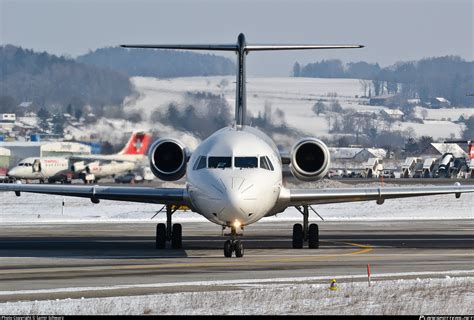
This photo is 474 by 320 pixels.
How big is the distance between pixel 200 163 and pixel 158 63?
69.1m

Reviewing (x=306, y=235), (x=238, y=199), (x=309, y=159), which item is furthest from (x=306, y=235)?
(x=238, y=199)

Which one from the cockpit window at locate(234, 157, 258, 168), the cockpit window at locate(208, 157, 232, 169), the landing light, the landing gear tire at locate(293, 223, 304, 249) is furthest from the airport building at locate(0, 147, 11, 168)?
the landing light

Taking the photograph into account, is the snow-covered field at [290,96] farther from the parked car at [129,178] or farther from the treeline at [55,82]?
the parked car at [129,178]

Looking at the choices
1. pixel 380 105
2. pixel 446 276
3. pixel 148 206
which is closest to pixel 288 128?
pixel 148 206

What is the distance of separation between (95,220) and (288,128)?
1115 centimetres

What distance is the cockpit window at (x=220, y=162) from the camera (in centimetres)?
2776

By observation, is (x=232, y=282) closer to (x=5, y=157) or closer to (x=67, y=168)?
(x=67, y=168)

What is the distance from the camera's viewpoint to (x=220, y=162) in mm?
27875

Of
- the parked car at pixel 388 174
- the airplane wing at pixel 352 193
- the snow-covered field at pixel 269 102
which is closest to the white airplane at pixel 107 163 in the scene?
the snow-covered field at pixel 269 102

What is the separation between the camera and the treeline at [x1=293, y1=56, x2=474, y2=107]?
10238 cm

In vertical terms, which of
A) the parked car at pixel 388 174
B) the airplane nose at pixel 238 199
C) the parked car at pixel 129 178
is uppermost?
the airplane nose at pixel 238 199

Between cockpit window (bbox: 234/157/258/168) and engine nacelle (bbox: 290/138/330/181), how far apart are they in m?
3.74

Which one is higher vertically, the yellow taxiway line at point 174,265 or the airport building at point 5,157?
the yellow taxiway line at point 174,265

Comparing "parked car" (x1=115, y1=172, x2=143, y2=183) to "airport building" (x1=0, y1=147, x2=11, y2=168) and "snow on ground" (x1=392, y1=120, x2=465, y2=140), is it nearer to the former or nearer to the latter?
"airport building" (x1=0, y1=147, x2=11, y2=168)
